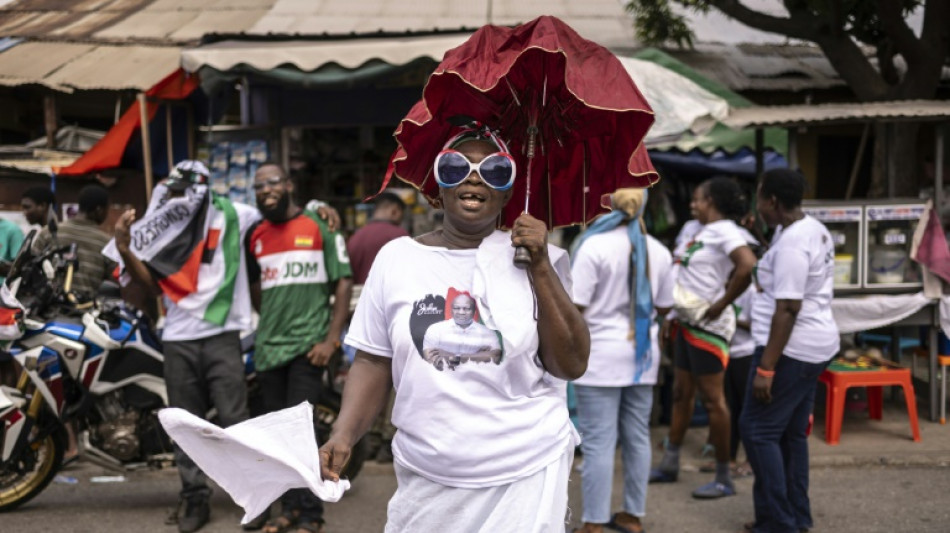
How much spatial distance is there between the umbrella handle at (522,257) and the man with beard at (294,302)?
2853 mm

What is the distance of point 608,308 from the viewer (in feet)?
16.4

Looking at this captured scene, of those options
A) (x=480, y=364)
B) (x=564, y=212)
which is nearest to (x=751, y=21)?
(x=564, y=212)

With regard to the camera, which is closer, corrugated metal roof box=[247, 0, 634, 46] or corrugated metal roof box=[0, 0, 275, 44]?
corrugated metal roof box=[247, 0, 634, 46]

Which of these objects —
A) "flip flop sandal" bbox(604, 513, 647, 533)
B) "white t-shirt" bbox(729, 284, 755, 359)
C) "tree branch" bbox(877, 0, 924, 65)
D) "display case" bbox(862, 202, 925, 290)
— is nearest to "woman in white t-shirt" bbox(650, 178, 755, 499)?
"white t-shirt" bbox(729, 284, 755, 359)

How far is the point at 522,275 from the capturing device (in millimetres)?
2691

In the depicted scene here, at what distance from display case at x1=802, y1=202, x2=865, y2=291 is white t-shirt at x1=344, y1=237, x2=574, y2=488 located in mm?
5341

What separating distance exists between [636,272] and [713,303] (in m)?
1.15

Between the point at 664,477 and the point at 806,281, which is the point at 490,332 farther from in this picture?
the point at 664,477

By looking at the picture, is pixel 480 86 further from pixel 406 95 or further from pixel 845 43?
pixel 845 43

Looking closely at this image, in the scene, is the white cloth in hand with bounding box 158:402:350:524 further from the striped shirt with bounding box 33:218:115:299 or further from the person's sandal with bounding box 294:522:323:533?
the striped shirt with bounding box 33:218:115:299

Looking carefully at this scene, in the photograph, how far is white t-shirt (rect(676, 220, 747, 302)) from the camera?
5.91 m

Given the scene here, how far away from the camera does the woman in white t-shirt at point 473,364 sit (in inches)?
103

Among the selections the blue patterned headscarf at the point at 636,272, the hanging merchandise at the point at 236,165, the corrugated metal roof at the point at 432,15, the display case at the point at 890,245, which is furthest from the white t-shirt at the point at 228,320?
the corrugated metal roof at the point at 432,15

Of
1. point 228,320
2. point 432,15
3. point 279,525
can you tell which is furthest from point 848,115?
point 432,15
